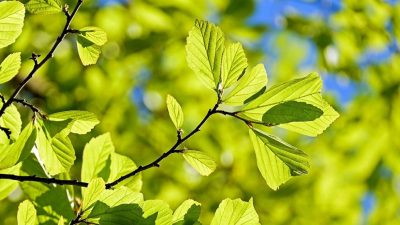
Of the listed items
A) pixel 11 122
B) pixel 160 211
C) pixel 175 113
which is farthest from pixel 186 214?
pixel 11 122

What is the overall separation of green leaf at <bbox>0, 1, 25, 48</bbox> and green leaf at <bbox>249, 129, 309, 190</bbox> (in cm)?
32

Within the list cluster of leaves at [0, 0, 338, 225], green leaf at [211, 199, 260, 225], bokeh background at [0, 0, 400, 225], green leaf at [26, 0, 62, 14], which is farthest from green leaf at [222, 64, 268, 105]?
bokeh background at [0, 0, 400, 225]

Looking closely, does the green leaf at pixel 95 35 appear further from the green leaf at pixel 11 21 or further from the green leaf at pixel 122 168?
the green leaf at pixel 122 168

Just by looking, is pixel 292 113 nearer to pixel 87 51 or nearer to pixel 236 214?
pixel 236 214

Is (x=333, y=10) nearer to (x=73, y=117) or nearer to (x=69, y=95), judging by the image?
(x=69, y=95)

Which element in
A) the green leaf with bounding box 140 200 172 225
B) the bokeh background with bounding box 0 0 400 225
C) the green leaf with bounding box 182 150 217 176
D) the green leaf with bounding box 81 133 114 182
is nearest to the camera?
the green leaf with bounding box 140 200 172 225

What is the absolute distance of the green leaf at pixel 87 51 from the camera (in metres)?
0.82

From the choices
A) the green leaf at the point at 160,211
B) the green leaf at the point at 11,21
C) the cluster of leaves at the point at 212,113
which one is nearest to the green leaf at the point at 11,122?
the cluster of leaves at the point at 212,113

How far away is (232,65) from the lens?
81 cm

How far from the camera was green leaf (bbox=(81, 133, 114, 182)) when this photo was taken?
37.8 inches

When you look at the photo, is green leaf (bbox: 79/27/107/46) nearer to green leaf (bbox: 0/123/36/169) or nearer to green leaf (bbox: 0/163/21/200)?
green leaf (bbox: 0/123/36/169)

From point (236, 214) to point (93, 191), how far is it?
0.17 metres

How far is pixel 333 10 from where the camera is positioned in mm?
2854

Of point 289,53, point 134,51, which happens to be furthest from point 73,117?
point 289,53
